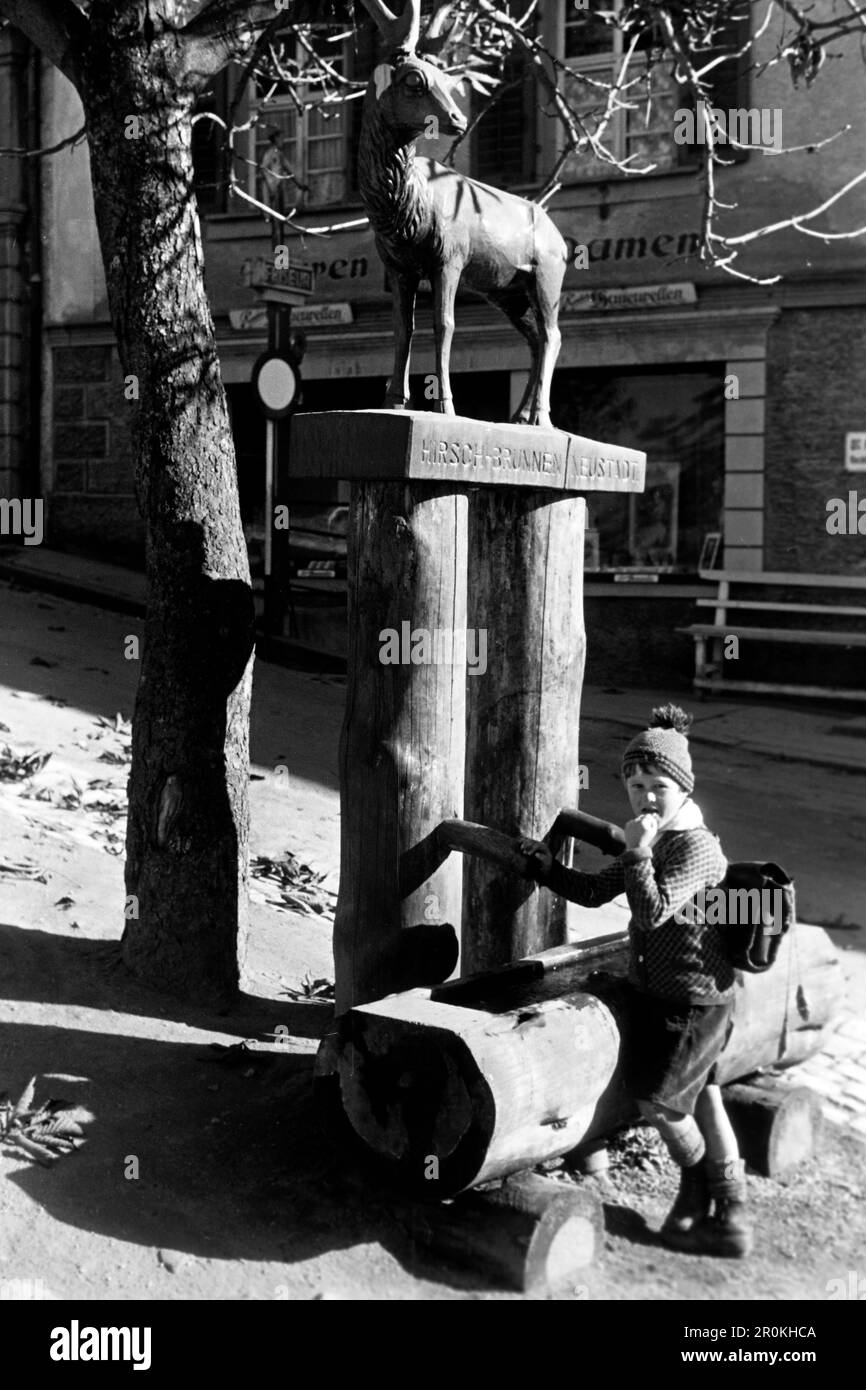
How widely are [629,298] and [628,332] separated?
0.99ft

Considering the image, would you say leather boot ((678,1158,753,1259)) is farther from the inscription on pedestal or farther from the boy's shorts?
the inscription on pedestal

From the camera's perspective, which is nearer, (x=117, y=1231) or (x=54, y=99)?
(x=117, y=1231)

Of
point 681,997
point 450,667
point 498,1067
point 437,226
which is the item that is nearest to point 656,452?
point 437,226

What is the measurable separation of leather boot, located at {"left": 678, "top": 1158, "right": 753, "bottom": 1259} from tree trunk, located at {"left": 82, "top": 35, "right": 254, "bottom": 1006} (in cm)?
198

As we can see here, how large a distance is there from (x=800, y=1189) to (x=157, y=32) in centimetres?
440

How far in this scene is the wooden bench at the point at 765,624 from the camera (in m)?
12.8

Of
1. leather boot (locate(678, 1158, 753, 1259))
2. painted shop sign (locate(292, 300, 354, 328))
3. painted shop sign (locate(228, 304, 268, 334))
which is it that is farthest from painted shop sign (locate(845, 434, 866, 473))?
leather boot (locate(678, 1158, 753, 1259))

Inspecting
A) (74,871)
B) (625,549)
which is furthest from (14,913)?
(625,549)

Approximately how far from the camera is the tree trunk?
17.6 ft

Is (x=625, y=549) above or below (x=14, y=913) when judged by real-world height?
above

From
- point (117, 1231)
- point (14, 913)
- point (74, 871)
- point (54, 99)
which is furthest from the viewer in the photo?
point (54, 99)
